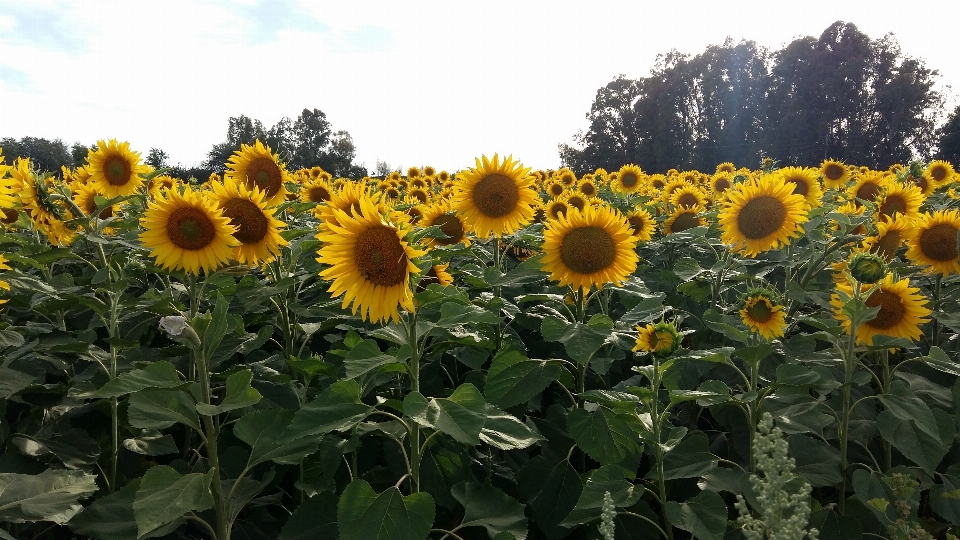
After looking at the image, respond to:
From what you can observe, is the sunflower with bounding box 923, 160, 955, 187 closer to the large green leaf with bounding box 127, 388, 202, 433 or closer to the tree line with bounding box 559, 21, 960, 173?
the large green leaf with bounding box 127, 388, 202, 433

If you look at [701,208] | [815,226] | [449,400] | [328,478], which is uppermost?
[701,208]

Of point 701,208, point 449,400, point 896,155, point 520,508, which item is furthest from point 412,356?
point 896,155

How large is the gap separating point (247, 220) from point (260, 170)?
1.49 m

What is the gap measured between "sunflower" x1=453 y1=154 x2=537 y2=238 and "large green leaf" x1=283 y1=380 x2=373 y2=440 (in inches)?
88.6

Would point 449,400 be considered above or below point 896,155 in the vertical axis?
below

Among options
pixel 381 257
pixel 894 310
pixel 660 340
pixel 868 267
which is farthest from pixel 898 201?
pixel 381 257

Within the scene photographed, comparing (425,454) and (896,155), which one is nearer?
(425,454)

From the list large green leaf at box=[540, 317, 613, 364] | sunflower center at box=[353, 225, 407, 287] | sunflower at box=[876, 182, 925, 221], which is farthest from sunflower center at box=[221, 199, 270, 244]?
sunflower at box=[876, 182, 925, 221]

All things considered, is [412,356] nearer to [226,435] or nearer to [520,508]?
[520,508]

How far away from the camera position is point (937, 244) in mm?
3789

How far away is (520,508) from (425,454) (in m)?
0.47

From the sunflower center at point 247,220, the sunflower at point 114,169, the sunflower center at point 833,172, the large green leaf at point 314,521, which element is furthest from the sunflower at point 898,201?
the sunflower at point 114,169

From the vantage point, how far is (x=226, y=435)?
2971 mm

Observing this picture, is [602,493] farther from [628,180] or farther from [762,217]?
[628,180]
